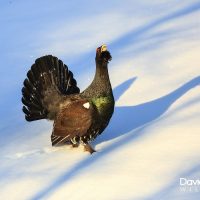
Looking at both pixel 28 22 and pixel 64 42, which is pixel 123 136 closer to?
pixel 64 42

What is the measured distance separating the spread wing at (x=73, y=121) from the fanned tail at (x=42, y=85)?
0.36 metres

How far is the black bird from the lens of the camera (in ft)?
19.2

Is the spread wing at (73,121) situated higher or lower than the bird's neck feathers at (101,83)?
lower

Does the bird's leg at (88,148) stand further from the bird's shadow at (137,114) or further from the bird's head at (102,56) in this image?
the bird's head at (102,56)

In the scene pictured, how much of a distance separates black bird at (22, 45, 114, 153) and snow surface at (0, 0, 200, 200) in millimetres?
184

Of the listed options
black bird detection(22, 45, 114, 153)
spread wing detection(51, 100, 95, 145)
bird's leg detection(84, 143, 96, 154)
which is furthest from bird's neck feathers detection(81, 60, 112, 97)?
bird's leg detection(84, 143, 96, 154)

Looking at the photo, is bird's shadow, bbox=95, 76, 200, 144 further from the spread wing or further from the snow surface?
the spread wing

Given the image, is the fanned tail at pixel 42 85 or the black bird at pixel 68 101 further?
the fanned tail at pixel 42 85

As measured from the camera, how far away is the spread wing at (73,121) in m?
5.84

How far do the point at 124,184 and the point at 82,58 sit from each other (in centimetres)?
334

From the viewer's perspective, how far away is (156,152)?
5.65 metres

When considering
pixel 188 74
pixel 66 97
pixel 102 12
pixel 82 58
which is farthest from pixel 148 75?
pixel 102 12

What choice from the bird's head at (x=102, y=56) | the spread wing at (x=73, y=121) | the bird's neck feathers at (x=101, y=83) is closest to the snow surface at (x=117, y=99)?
the spread wing at (x=73, y=121)

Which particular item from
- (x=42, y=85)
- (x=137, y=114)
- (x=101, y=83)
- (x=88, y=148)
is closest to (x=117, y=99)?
(x=137, y=114)
